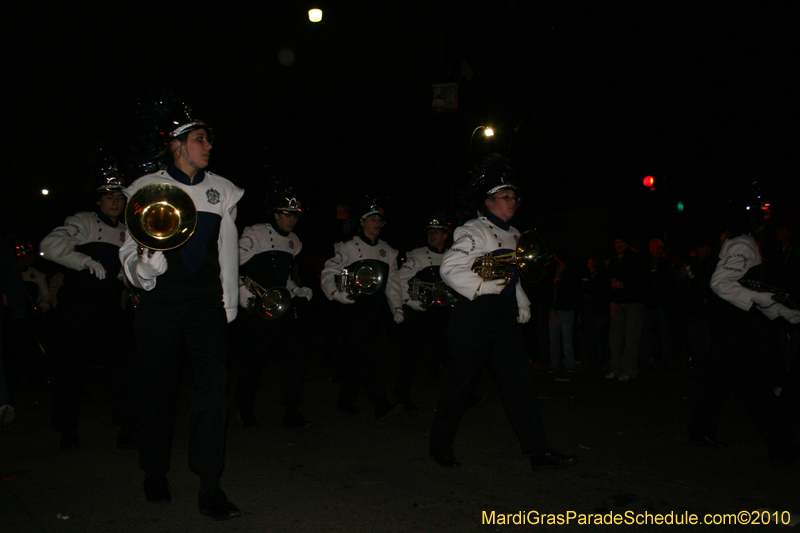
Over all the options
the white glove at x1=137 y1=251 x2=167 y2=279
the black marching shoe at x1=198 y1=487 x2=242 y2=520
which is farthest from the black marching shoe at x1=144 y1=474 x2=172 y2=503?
the white glove at x1=137 y1=251 x2=167 y2=279

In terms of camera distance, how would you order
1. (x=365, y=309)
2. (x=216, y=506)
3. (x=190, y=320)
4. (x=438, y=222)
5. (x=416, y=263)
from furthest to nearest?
(x=438, y=222), (x=416, y=263), (x=365, y=309), (x=190, y=320), (x=216, y=506)

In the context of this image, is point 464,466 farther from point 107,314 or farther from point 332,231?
point 332,231

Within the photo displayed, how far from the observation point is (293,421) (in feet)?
20.7

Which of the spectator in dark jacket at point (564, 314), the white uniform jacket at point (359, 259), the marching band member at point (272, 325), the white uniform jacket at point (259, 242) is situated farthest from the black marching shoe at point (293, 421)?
the spectator in dark jacket at point (564, 314)

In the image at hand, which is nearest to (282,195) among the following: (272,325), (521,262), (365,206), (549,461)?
(365,206)

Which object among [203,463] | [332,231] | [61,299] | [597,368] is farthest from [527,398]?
[332,231]

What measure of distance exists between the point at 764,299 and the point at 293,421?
4151 millimetres

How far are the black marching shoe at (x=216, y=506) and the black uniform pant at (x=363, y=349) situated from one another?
2.79m

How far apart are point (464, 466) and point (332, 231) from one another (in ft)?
80.5

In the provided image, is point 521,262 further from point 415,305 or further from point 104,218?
point 104,218

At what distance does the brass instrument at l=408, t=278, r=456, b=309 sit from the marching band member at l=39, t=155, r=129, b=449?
3.06 meters

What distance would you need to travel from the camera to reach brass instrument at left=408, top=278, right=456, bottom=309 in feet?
23.6

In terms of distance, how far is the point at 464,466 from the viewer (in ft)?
16.4

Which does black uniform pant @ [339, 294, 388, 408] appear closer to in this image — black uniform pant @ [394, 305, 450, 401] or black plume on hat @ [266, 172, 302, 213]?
black uniform pant @ [394, 305, 450, 401]
